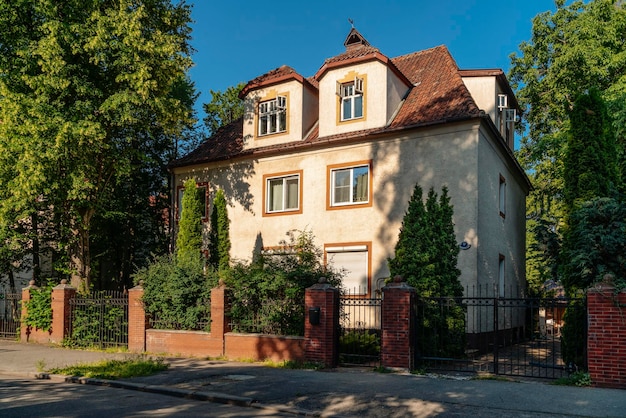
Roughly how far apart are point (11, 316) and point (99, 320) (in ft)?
18.1

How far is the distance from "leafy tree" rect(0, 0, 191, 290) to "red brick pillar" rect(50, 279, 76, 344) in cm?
162

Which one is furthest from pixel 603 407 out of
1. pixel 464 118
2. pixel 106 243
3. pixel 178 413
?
pixel 106 243

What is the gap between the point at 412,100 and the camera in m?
19.8

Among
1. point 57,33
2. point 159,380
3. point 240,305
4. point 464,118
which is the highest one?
point 57,33

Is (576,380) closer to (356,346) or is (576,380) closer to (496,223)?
(356,346)

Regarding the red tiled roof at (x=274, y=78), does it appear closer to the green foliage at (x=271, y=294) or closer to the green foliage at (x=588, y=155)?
the green foliage at (x=271, y=294)

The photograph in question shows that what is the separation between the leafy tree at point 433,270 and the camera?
42.5 ft

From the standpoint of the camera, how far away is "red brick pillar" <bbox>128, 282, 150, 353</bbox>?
16.1 meters

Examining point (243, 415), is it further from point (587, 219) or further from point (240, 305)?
point (587, 219)

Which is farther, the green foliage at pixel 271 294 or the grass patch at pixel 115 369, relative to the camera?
the green foliage at pixel 271 294

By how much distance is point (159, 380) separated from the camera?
11.5 meters

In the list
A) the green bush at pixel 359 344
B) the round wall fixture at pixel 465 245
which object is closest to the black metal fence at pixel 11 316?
the green bush at pixel 359 344

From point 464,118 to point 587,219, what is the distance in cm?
617

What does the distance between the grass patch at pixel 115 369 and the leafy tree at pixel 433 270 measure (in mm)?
5899
